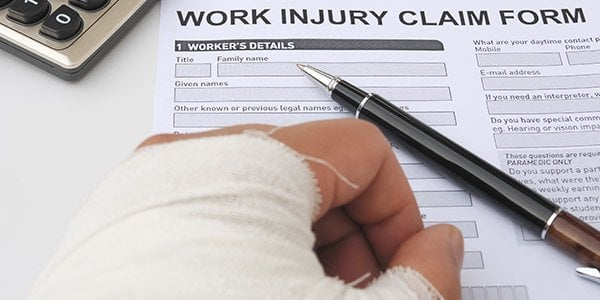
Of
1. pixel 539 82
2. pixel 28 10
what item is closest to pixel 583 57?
pixel 539 82

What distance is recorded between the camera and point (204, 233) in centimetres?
31

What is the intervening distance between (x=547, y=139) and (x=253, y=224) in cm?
24

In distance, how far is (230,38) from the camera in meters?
0.51

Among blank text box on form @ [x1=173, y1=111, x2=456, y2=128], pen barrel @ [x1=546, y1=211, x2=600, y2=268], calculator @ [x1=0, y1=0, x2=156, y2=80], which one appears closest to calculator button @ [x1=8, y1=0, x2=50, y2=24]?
calculator @ [x1=0, y1=0, x2=156, y2=80]

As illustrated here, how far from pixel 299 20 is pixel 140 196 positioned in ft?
0.77

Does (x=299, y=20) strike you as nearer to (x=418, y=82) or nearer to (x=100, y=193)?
(x=418, y=82)

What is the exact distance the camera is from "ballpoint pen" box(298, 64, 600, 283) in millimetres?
419

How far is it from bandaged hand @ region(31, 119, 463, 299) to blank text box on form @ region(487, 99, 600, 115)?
0.43 ft

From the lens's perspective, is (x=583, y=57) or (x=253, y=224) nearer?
(x=253, y=224)

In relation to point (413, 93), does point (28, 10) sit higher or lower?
higher

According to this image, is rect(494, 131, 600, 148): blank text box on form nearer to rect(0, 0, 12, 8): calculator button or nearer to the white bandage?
the white bandage

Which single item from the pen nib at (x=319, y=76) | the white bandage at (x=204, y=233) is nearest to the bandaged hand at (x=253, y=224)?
the white bandage at (x=204, y=233)

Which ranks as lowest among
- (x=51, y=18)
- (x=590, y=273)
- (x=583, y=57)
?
(x=590, y=273)

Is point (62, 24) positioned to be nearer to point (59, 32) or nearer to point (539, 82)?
point (59, 32)
